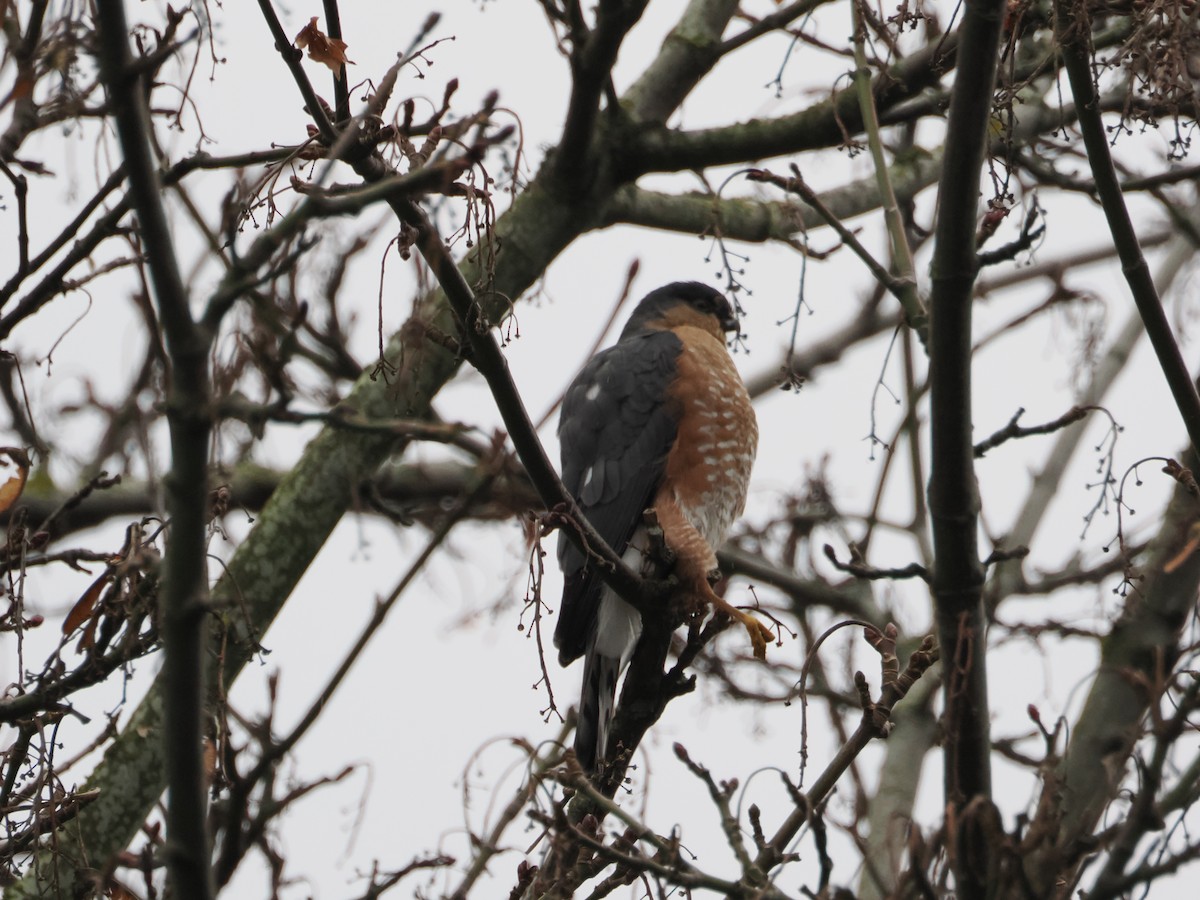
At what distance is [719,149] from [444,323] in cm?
125

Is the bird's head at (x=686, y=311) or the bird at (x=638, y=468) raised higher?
the bird's head at (x=686, y=311)

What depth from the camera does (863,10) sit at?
324 centimetres

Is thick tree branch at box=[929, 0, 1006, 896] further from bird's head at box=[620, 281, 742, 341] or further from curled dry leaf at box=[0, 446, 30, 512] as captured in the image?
bird's head at box=[620, 281, 742, 341]

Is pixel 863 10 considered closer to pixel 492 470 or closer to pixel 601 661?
pixel 492 470

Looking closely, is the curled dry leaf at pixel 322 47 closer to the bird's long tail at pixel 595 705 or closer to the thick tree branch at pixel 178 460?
the thick tree branch at pixel 178 460

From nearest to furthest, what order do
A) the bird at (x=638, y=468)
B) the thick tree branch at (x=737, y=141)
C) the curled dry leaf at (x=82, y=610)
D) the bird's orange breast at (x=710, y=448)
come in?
the curled dry leaf at (x=82, y=610) < the bird at (x=638, y=468) < the thick tree branch at (x=737, y=141) < the bird's orange breast at (x=710, y=448)

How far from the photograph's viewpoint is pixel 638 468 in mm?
4992

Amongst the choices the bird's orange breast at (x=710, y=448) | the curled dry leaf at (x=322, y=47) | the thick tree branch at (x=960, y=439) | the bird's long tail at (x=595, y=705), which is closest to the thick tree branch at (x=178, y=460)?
the curled dry leaf at (x=322, y=47)

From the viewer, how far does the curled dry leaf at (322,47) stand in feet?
8.04

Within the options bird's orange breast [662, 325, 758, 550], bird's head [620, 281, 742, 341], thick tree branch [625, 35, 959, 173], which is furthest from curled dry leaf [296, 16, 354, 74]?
bird's head [620, 281, 742, 341]

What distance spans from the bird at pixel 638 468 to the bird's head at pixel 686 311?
23.5 inches

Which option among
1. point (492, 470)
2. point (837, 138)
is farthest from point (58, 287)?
point (837, 138)

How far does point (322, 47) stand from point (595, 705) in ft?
8.23

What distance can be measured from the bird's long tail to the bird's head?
2115mm
